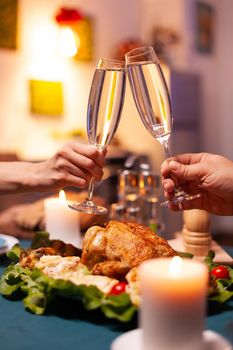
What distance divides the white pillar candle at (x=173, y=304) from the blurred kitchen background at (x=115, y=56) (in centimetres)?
296

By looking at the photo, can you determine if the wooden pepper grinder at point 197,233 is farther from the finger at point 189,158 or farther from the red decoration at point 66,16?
the red decoration at point 66,16

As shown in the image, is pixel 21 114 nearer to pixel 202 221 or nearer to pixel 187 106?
pixel 187 106

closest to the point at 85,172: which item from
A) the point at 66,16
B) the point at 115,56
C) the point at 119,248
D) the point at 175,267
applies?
the point at 119,248

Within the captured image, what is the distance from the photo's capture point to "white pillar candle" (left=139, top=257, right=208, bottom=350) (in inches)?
25.8

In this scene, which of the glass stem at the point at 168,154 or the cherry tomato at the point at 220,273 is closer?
the cherry tomato at the point at 220,273

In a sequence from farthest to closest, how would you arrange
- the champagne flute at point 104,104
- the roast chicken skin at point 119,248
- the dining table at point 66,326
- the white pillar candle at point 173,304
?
the champagne flute at point 104,104 < the roast chicken skin at point 119,248 < the dining table at point 66,326 < the white pillar candle at point 173,304

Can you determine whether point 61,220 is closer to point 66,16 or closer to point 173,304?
point 173,304

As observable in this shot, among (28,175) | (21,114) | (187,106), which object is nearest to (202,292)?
(28,175)

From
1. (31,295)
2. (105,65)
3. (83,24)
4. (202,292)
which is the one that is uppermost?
(83,24)

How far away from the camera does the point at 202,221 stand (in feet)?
4.41

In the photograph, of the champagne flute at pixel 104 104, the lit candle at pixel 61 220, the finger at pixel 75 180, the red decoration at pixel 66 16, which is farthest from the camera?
the red decoration at pixel 66 16

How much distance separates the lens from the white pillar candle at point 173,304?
2.15 feet

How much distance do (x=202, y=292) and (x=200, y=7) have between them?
211 inches

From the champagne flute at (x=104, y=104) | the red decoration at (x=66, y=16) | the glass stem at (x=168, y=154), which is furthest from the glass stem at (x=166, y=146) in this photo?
the red decoration at (x=66, y=16)
